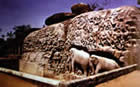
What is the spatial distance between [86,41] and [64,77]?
238 cm

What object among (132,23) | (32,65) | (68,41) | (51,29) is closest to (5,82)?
(68,41)

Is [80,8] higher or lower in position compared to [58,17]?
higher

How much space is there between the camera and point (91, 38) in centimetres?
490

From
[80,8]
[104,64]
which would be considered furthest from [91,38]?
[80,8]

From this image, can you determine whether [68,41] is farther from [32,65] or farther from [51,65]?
[32,65]

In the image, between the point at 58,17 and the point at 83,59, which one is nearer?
the point at 83,59

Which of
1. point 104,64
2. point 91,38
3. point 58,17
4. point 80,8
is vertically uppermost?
point 80,8

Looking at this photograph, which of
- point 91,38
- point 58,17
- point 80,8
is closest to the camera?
point 91,38

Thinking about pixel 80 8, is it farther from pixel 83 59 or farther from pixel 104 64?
pixel 104 64

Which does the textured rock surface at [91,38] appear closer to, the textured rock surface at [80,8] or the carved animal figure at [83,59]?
the carved animal figure at [83,59]

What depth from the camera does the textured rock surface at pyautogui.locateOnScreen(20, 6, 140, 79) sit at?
12.9 feet

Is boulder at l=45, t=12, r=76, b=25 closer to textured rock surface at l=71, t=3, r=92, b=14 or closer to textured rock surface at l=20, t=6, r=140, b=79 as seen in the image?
textured rock surface at l=71, t=3, r=92, b=14

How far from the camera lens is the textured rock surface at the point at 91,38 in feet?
12.9

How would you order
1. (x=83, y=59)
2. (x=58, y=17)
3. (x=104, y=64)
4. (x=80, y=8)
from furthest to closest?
(x=58, y=17) < (x=80, y=8) < (x=83, y=59) < (x=104, y=64)
